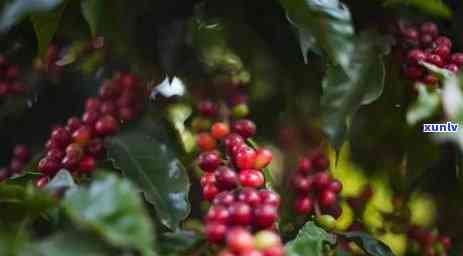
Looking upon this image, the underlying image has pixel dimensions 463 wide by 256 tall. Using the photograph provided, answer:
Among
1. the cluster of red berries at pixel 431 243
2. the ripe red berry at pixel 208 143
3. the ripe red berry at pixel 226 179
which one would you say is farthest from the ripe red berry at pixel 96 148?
the cluster of red berries at pixel 431 243

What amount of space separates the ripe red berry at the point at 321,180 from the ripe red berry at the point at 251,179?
14.1 inches

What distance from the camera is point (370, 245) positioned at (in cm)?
90

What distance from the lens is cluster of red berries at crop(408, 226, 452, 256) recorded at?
1321mm

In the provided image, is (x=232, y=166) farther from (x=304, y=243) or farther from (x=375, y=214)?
(x=375, y=214)

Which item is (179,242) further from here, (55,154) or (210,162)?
(55,154)

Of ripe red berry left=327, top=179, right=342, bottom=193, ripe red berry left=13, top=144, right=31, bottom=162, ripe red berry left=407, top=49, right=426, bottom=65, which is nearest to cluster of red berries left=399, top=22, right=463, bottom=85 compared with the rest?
ripe red berry left=407, top=49, right=426, bottom=65

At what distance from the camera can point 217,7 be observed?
1.06m

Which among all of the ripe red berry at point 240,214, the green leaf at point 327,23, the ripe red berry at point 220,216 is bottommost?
the ripe red berry at point 240,214

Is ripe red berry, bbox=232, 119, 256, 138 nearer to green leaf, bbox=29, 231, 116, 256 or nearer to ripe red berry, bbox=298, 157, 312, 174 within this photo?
ripe red berry, bbox=298, 157, 312, 174

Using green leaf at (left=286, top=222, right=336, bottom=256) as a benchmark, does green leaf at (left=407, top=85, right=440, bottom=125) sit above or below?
above

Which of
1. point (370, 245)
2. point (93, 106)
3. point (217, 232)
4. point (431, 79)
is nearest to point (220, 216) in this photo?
point (217, 232)

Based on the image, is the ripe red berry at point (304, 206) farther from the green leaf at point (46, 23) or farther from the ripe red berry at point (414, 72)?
the green leaf at point (46, 23)

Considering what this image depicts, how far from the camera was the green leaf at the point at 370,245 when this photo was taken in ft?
2.90

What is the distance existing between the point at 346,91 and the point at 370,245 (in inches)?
7.6
